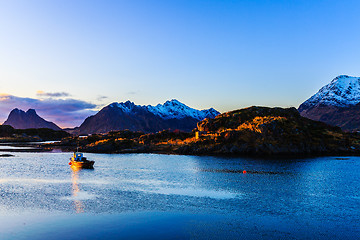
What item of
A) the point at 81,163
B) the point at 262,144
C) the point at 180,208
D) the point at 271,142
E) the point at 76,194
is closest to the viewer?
the point at 180,208

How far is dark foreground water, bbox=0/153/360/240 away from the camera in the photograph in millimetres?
31641

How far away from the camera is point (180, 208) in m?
41.0

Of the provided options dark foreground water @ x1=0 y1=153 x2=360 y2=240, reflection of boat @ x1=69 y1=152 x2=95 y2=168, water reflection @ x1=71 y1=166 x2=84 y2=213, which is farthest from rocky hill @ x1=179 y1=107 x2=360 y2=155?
water reflection @ x1=71 y1=166 x2=84 y2=213

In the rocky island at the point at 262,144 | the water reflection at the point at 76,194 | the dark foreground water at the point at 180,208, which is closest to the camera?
the dark foreground water at the point at 180,208

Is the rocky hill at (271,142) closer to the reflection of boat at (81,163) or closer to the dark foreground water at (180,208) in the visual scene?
the reflection of boat at (81,163)

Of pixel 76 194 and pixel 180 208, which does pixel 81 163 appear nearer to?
pixel 76 194

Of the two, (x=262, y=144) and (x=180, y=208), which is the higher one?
(x=262, y=144)

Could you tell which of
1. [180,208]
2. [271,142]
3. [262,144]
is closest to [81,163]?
[180,208]

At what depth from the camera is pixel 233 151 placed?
461ft

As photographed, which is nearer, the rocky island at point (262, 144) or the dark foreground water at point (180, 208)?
the dark foreground water at point (180, 208)

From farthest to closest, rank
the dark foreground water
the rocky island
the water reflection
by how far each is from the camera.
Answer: the rocky island
the water reflection
the dark foreground water

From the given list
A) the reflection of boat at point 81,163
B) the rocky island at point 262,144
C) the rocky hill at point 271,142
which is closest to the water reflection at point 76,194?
the reflection of boat at point 81,163

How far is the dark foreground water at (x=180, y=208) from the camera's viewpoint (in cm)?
3164

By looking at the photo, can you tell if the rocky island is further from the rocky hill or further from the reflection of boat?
the reflection of boat
